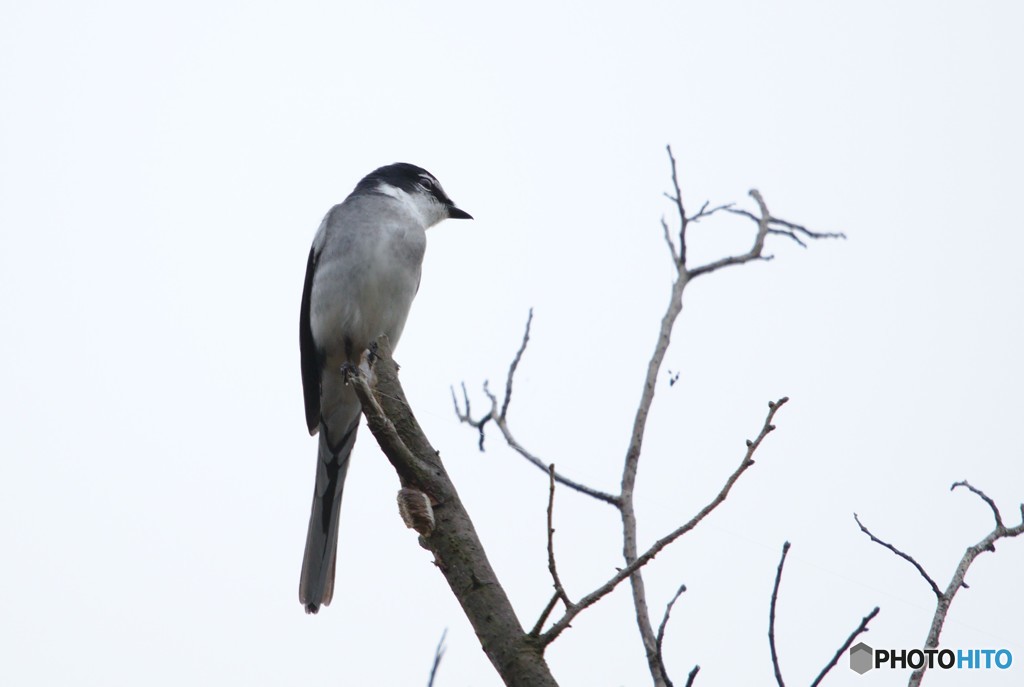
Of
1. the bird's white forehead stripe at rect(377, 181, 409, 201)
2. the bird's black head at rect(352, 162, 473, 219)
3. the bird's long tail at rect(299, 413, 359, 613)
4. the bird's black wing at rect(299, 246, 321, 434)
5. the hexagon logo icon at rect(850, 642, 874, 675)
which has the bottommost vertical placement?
the hexagon logo icon at rect(850, 642, 874, 675)

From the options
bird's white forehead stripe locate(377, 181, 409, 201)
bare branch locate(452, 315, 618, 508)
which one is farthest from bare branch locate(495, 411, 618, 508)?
bird's white forehead stripe locate(377, 181, 409, 201)

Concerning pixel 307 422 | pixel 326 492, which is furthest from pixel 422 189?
pixel 326 492

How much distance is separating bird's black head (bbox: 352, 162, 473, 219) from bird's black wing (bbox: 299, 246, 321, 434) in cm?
65

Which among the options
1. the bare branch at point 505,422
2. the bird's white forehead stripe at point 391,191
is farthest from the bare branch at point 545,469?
the bird's white forehead stripe at point 391,191

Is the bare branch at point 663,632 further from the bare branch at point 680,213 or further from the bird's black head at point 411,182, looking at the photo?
the bird's black head at point 411,182

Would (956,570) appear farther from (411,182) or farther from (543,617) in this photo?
(411,182)

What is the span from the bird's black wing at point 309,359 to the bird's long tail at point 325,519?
16 centimetres

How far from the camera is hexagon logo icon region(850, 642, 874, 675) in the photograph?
11.6 feet

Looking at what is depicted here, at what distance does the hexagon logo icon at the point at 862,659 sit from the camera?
353 cm

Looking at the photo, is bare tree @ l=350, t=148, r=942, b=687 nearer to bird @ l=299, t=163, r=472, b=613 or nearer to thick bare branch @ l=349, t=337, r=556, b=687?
thick bare branch @ l=349, t=337, r=556, b=687

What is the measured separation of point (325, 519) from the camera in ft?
16.6

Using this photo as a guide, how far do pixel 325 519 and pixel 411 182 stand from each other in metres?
2.31

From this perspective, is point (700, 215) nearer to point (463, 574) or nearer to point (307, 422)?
point (463, 574)

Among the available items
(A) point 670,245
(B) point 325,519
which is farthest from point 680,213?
(B) point 325,519
